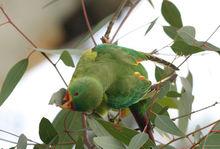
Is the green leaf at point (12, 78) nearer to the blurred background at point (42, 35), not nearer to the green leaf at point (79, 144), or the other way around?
the green leaf at point (79, 144)

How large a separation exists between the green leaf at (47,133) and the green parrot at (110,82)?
6cm

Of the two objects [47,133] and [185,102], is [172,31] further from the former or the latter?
[47,133]

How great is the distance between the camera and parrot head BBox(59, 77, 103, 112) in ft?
2.72

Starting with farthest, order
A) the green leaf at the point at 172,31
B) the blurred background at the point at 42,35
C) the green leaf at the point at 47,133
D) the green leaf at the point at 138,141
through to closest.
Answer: the blurred background at the point at 42,35
the green leaf at the point at 172,31
the green leaf at the point at 47,133
the green leaf at the point at 138,141

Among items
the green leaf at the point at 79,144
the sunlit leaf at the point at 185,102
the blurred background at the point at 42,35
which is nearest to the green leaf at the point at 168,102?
the sunlit leaf at the point at 185,102

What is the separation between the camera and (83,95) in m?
0.84

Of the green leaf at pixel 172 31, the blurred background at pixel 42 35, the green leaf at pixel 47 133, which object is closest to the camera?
the green leaf at pixel 47 133

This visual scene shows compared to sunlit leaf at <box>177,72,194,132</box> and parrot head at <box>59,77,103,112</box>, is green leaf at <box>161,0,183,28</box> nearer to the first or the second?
sunlit leaf at <box>177,72,194,132</box>

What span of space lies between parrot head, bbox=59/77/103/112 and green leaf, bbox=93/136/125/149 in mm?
85

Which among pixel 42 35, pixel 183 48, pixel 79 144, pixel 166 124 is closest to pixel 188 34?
pixel 183 48

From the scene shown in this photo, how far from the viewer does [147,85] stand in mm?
949

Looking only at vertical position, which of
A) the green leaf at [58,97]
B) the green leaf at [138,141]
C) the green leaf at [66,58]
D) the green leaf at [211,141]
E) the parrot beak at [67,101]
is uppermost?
the green leaf at [66,58]

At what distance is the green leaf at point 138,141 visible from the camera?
749mm

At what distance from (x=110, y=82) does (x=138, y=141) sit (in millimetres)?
211
